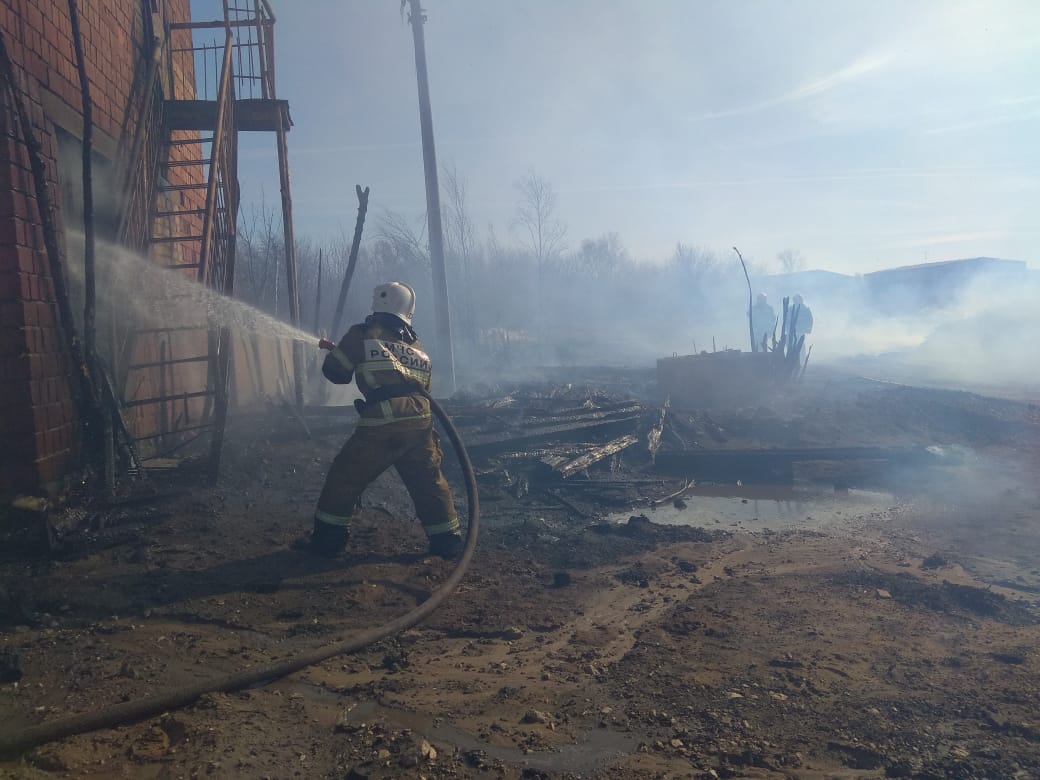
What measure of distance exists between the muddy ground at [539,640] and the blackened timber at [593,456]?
0.93 m

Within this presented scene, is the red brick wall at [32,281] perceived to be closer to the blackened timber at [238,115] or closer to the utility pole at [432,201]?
the blackened timber at [238,115]

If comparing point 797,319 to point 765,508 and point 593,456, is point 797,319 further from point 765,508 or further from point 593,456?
point 765,508

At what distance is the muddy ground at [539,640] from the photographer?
8.71 ft

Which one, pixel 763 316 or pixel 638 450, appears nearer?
pixel 638 450

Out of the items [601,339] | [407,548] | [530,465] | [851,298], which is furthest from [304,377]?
[851,298]

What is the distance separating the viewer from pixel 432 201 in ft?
52.3

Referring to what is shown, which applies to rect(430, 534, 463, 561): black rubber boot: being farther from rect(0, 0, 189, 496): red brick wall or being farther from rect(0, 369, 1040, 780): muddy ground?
rect(0, 0, 189, 496): red brick wall

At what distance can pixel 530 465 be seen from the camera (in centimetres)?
835

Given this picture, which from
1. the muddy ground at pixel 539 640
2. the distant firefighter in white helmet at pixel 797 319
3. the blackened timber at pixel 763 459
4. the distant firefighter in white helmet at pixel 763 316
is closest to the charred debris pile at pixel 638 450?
the blackened timber at pixel 763 459

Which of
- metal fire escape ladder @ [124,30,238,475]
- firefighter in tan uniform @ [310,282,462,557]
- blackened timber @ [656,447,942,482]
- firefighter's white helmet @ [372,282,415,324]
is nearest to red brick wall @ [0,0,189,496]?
metal fire escape ladder @ [124,30,238,475]

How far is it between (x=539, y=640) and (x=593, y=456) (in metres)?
5.10

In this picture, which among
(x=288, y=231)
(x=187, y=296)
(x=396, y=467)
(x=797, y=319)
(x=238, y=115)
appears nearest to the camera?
Answer: (x=396, y=467)

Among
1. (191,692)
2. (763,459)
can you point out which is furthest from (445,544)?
(763,459)

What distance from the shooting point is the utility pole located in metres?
15.6
